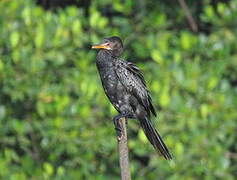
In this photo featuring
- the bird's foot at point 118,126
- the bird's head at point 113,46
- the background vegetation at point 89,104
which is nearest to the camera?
the bird's foot at point 118,126

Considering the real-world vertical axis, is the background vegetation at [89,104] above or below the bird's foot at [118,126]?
above

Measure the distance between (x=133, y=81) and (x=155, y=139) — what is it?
1.32 ft

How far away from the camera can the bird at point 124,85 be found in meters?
4.80

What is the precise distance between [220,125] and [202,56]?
828 millimetres

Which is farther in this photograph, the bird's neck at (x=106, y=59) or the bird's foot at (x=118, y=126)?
the bird's neck at (x=106, y=59)

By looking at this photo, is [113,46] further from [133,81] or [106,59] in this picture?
[133,81]

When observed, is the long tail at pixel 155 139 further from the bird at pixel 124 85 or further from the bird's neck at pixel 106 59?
the bird's neck at pixel 106 59

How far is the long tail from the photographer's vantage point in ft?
15.3

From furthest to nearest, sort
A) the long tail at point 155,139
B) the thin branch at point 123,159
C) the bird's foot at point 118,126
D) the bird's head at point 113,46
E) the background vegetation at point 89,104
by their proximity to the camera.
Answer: the background vegetation at point 89,104 → the bird's head at point 113,46 → the long tail at point 155,139 → the bird's foot at point 118,126 → the thin branch at point 123,159

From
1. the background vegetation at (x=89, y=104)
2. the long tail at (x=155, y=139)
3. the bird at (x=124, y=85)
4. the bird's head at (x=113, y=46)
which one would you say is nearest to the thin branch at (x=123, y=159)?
the long tail at (x=155, y=139)

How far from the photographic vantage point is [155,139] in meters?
4.75

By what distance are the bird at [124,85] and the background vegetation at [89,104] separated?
1400 mm

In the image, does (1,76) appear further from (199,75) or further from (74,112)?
(199,75)

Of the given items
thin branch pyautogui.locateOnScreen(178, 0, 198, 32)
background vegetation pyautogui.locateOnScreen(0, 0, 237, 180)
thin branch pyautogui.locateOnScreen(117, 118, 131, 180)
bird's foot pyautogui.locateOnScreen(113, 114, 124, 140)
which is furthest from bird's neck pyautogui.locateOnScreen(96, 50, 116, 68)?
thin branch pyautogui.locateOnScreen(178, 0, 198, 32)
